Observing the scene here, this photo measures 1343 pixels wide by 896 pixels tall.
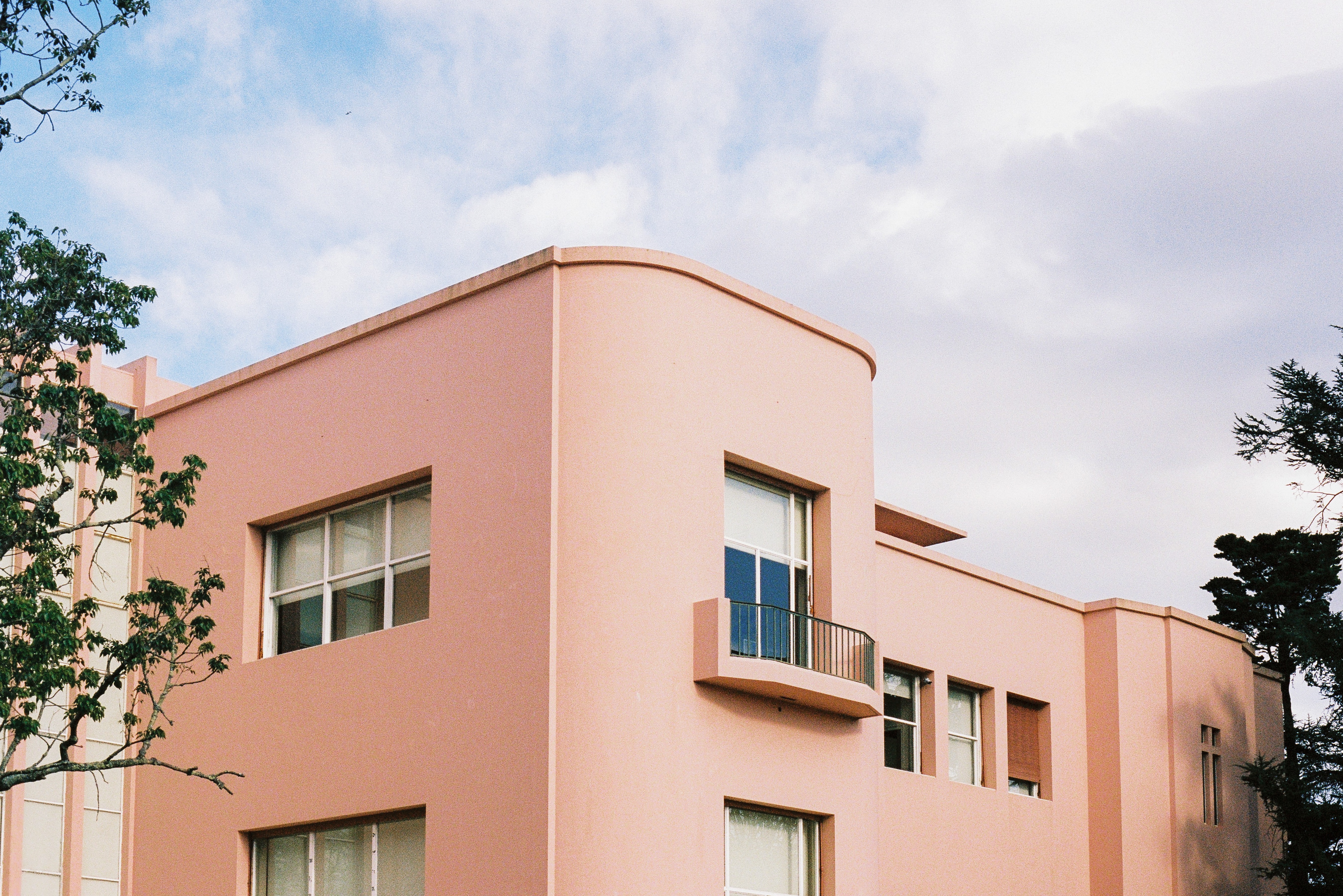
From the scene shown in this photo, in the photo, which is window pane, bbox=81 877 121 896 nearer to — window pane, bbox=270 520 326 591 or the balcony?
window pane, bbox=270 520 326 591

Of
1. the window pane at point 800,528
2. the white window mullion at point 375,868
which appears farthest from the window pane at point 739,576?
the white window mullion at point 375,868

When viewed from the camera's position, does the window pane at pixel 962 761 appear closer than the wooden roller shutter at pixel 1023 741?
Yes

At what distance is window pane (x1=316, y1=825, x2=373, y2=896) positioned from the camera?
16.8 metres

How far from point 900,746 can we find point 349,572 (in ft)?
25.7

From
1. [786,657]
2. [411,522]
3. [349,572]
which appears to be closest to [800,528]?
[786,657]

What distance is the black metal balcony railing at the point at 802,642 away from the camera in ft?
53.0

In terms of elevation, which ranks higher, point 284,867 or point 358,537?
point 358,537

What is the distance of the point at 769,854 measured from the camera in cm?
1662

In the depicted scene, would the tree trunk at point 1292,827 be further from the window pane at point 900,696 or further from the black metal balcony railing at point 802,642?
the black metal balcony railing at point 802,642

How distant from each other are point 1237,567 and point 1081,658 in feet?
57.0

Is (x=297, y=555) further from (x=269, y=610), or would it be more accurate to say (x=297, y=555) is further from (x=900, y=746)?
(x=900, y=746)

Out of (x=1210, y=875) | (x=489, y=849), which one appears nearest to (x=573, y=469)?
(x=489, y=849)

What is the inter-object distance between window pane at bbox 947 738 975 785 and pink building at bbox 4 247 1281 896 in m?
2.49

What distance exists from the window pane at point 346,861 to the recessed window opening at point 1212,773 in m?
14.9
